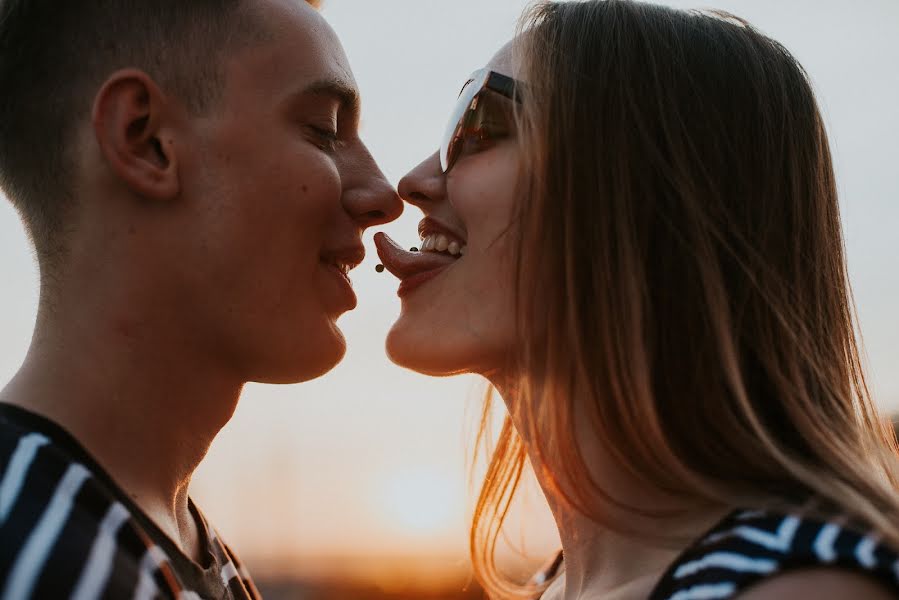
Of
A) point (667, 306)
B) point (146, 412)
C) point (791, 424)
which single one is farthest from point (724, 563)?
point (146, 412)

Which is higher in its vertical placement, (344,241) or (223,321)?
(344,241)

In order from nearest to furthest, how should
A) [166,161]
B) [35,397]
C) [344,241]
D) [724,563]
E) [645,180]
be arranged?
[724,563] < [35,397] < [645,180] < [166,161] < [344,241]

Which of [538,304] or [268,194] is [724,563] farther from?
[268,194]

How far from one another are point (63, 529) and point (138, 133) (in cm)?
138

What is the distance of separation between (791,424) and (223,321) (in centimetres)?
177

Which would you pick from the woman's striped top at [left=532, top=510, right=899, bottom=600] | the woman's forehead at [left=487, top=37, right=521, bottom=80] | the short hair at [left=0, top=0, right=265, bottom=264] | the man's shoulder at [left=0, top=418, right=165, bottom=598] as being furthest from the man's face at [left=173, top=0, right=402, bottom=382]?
the woman's striped top at [left=532, top=510, right=899, bottom=600]

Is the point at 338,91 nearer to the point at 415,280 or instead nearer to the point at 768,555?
the point at 415,280

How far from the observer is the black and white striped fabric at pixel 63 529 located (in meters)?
1.91

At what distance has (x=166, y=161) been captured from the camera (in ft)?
9.60

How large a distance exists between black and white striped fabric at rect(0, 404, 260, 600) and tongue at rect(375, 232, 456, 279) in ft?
4.26

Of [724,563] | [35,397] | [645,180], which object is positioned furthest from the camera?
[645,180]

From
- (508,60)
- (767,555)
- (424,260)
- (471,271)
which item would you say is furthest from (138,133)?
(767,555)

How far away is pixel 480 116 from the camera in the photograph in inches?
125

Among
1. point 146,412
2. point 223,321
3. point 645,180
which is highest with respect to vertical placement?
point 645,180
